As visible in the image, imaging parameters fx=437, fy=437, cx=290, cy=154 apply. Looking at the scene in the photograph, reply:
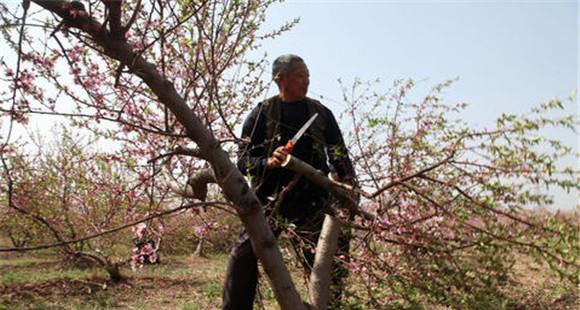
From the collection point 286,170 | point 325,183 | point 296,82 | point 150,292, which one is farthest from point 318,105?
point 150,292

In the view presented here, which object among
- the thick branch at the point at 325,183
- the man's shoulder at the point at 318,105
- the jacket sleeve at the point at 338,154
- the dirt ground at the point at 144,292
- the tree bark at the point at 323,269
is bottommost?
the dirt ground at the point at 144,292

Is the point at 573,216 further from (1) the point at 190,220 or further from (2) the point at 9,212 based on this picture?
(2) the point at 9,212

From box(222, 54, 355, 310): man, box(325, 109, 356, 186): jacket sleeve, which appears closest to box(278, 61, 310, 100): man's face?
box(222, 54, 355, 310): man

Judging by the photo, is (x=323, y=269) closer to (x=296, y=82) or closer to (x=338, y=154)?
(x=338, y=154)

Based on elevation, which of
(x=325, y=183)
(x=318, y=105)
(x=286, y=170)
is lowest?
(x=325, y=183)

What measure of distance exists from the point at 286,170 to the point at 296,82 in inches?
23.0

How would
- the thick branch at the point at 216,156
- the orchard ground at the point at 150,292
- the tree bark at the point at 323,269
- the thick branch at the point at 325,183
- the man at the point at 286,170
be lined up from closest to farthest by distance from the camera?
the thick branch at the point at 216,156 < the thick branch at the point at 325,183 < the tree bark at the point at 323,269 < the man at the point at 286,170 < the orchard ground at the point at 150,292

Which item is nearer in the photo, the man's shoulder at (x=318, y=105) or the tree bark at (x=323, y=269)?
the tree bark at (x=323, y=269)

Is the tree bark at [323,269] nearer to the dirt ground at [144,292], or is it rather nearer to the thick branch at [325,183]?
the thick branch at [325,183]

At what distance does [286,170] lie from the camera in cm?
271

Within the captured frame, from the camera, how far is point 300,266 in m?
2.69

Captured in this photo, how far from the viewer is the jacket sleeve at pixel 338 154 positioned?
253 centimetres

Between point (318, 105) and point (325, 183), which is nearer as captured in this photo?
point (325, 183)

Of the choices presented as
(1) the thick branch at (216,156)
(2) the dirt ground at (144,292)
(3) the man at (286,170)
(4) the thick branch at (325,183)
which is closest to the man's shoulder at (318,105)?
(3) the man at (286,170)
